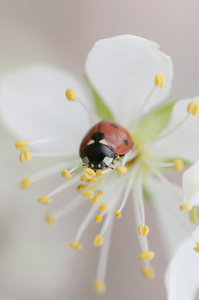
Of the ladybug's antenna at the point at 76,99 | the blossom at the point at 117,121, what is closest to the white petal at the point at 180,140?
the blossom at the point at 117,121

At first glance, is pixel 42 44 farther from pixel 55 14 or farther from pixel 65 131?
pixel 65 131

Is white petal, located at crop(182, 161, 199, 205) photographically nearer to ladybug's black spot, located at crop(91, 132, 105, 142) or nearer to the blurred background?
ladybug's black spot, located at crop(91, 132, 105, 142)

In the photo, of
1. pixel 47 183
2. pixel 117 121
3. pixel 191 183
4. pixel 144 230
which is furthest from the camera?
pixel 47 183

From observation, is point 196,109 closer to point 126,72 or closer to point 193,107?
point 193,107

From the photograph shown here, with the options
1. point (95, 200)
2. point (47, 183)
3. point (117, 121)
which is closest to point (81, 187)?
point (95, 200)

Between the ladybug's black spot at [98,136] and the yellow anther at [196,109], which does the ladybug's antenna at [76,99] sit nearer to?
the ladybug's black spot at [98,136]
